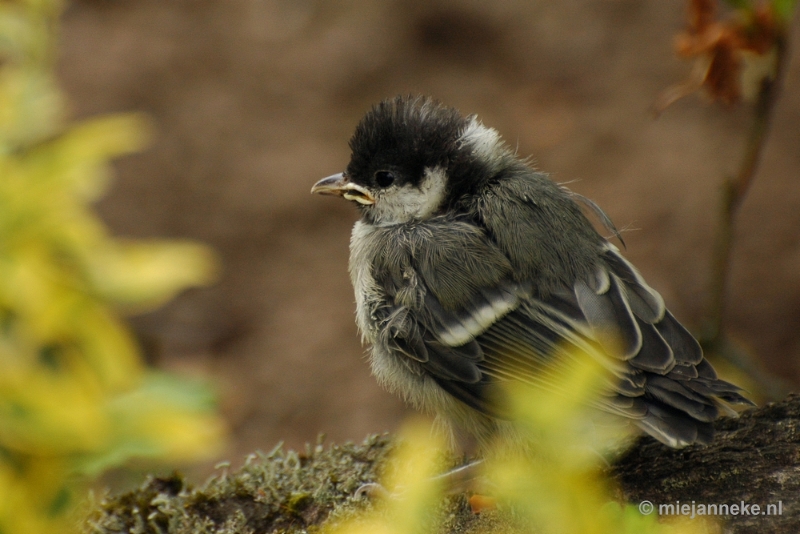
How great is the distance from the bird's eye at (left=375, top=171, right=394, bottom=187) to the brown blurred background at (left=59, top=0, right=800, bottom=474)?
1.63 m

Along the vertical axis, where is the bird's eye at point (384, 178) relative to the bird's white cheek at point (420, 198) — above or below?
above

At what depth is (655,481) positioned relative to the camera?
6.51ft

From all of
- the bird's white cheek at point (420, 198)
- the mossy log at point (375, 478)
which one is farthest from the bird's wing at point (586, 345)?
the bird's white cheek at point (420, 198)

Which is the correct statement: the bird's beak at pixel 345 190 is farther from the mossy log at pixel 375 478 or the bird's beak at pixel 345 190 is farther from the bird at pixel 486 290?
the mossy log at pixel 375 478

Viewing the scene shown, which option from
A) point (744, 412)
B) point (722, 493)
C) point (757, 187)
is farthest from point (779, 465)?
point (757, 187)

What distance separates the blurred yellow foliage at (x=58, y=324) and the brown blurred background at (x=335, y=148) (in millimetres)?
1754

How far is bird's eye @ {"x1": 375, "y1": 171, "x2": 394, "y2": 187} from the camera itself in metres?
2.51

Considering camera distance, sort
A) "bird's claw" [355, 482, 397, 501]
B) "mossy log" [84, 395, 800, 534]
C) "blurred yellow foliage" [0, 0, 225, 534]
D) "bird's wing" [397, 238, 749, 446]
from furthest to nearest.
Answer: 1. "bird's claw" [355, 482, 397, 501]
2. "bird's wing" [397, 238, 749, 446]
3. "mossy log" [84, 395, 800, 534]
4. "blurred yellow foliage" [0, 0, 225, 534]

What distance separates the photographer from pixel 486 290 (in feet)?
7.25

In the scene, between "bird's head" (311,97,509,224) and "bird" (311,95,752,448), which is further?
"bird's head" (311,97,509,224)

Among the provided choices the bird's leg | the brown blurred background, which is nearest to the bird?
the bird's leg

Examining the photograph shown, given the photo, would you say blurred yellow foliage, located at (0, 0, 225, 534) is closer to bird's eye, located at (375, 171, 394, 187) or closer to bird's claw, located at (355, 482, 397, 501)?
bird's claw, located at (355, 482, 397, 501)

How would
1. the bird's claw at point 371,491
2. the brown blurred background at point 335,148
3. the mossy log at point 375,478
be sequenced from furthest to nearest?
1. the brown blurred background at point 335,148
2. the bird's claw at point 371,491
3. the mossy log at point 375,478

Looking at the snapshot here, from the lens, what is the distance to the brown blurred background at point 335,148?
409cm
